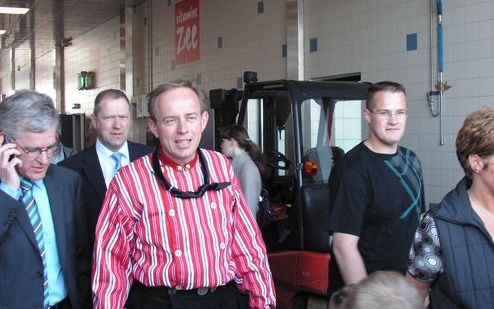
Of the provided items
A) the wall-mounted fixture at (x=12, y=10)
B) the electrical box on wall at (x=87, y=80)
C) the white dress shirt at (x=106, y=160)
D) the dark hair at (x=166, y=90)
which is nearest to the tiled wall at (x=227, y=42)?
the wall-mounted fixture at (x=12, y=10)

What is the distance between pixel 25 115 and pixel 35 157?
0.48 feet

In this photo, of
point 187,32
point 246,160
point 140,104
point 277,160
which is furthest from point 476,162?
point 140,104

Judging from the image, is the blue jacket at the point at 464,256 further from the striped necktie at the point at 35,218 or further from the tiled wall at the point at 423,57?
the tiled wall at the point at 423,57

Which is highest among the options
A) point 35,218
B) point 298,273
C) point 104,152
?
point 104,152

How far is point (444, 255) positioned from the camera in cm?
197

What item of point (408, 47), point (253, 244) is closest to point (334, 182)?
point (253, 244)

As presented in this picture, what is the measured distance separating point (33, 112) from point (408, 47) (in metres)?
4.77

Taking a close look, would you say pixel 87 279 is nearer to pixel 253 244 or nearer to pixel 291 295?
pixel 253 244

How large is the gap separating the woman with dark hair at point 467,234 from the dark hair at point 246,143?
9.53 feet

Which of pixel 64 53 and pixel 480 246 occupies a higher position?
pixel 64 53

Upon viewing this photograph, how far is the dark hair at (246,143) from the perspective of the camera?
4.88 metres

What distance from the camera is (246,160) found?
4812mm

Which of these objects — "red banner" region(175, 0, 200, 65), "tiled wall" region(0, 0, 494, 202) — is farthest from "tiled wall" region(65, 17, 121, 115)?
"tiled wall" region(0, 0, 494, 202)

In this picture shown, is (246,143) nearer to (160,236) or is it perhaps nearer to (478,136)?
(160,236)
